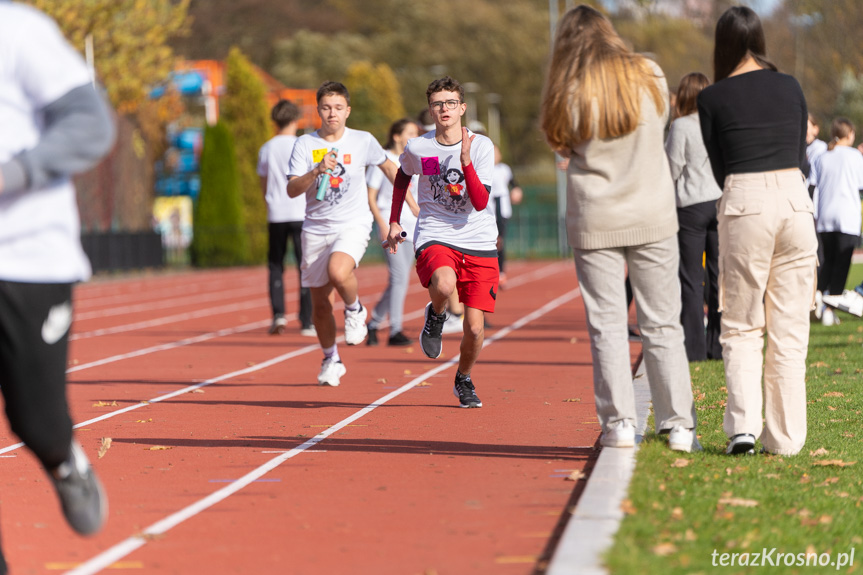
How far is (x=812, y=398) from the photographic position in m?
8.46

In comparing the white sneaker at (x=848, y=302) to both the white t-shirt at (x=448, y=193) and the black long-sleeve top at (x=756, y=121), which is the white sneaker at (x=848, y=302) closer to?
the white t-shirt at (x=448, y=193)

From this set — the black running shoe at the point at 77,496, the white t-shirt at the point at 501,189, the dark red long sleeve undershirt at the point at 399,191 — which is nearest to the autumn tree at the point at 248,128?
the white t-shirt at the point at 501,189

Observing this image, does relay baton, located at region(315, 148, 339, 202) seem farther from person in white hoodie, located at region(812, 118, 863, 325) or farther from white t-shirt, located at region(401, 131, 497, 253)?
person in white hoodie, located at region(812, 118, 863, 325)

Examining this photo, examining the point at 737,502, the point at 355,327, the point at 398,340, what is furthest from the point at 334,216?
the point at 737,502

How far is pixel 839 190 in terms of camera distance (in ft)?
42.7

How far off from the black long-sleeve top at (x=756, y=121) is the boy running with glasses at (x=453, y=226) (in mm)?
2153

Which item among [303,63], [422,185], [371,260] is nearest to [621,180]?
[422,185]

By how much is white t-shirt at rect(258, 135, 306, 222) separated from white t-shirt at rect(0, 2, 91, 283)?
9.97 m

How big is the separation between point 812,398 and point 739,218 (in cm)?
263

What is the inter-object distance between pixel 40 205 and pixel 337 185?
5.73 meters

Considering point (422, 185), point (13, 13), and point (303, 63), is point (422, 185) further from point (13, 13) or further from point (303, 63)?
point (303, 63)

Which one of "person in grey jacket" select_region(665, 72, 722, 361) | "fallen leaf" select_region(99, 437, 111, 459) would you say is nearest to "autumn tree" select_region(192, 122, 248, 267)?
"person in grey jacket" select_region(665, 72, 722, 361)

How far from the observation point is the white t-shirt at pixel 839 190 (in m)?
13.0

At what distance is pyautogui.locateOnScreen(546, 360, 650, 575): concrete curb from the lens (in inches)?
→ 167
